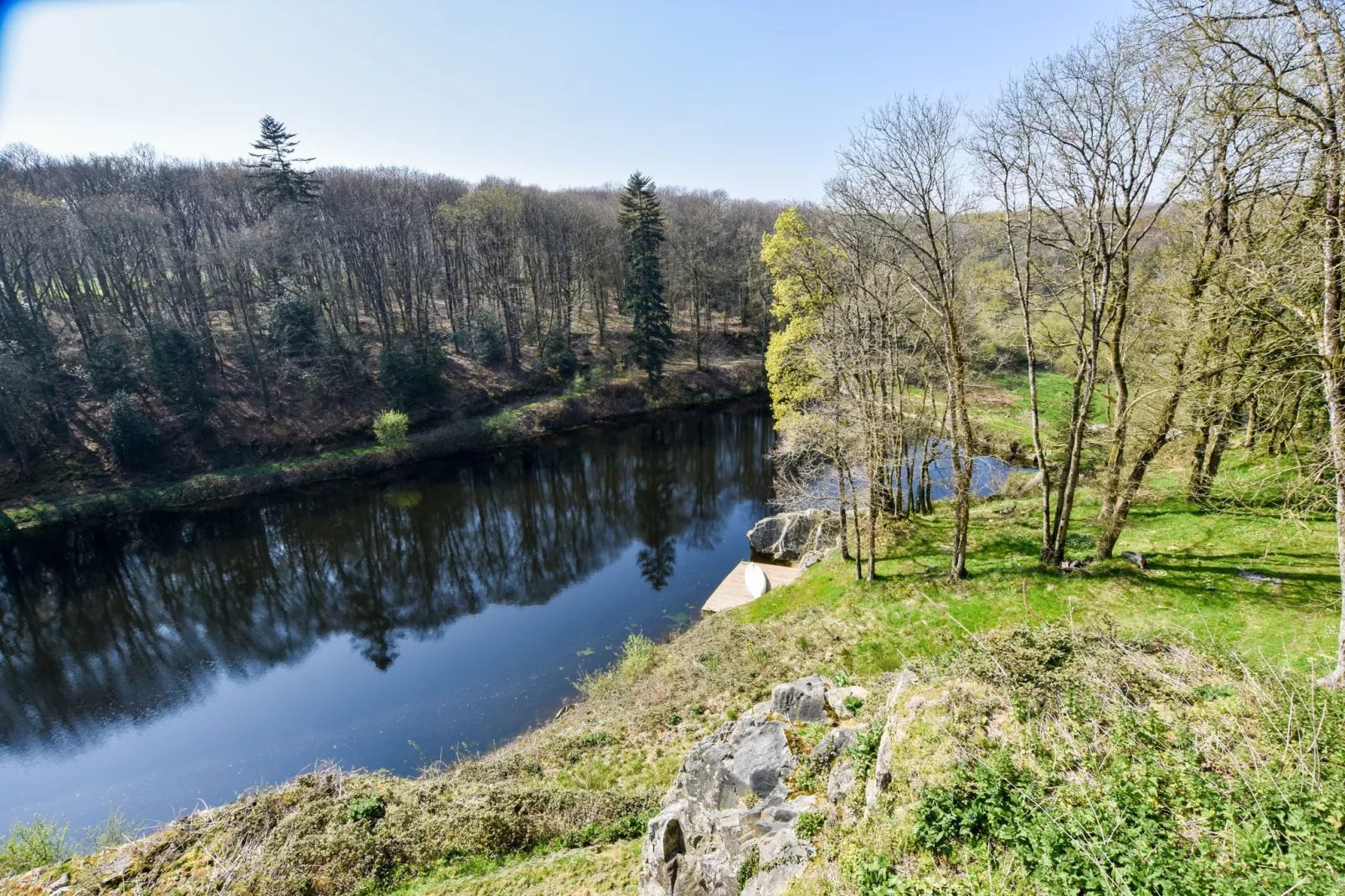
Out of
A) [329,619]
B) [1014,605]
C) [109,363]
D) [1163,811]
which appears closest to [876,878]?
[1163,811]

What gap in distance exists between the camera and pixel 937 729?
5449 millimetres

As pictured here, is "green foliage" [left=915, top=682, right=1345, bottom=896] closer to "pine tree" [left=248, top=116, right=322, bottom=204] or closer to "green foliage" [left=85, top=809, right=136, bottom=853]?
"green foliage" [left=85, top=809, right=136, bottom=853]

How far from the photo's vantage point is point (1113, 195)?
33.8ft

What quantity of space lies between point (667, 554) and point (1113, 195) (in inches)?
662

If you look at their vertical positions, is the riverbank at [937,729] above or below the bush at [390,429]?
below

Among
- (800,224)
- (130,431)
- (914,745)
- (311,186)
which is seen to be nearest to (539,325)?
(311,186)

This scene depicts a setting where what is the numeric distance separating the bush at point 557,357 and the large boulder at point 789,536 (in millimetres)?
24343

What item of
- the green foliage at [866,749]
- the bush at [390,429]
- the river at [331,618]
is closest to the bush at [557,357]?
the bush at [390,429]

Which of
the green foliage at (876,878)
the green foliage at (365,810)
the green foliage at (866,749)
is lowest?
the green foliage at (365,810)

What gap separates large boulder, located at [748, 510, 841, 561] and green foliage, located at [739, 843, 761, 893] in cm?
1416

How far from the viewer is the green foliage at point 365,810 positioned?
822 centimetres

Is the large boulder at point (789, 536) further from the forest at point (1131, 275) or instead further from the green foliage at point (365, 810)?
the green foliage at point (365, 810)

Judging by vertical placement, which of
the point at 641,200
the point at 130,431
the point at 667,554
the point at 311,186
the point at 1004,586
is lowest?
the point at 667,554

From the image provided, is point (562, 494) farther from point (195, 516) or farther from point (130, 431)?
point (130, 431)
